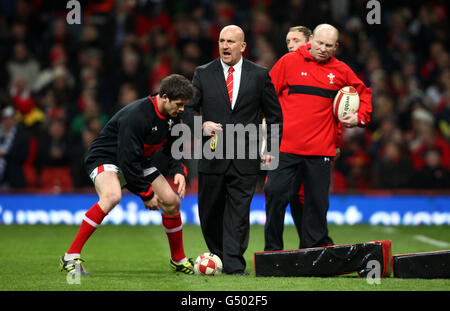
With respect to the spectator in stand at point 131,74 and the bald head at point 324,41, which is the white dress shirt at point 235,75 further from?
the spectator in stand at point 131,74

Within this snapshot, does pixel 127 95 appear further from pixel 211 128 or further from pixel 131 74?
pixel 211 128

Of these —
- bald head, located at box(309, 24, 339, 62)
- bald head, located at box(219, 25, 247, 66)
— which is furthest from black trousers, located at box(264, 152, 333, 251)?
bald head, located at box(219, 25, 247, 66)

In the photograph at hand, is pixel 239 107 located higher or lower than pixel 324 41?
lower

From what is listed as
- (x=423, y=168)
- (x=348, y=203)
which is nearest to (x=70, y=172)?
(x=348, y=203)

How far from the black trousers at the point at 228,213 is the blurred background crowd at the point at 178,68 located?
18.7 ft

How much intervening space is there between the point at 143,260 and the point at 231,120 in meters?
2.03

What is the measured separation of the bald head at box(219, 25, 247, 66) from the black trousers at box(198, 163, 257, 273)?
39.0 inches

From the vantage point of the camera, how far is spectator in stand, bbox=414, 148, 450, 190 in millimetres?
13578

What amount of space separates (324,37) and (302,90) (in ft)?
1.84

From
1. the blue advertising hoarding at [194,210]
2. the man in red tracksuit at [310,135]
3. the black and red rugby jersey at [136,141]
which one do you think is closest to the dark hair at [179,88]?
the black and red rugby jersey at [136,141]

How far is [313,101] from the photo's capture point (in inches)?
313

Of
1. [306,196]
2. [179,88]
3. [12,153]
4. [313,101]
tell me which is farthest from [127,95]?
[179,88]

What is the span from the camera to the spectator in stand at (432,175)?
44.5ft

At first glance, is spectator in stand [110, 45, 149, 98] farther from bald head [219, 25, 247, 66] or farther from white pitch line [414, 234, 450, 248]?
bald head [219, 25, 247, 66]
